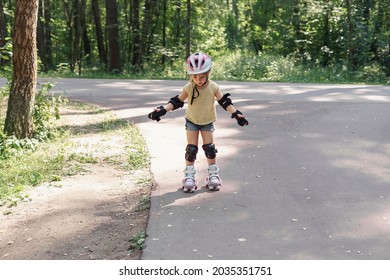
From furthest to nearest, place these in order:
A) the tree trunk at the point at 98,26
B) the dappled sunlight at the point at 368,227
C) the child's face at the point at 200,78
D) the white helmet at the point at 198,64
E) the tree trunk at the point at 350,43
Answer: the tree trunk at the point at 98,26
the tree trunk at the point at 350,43
the child's face at the point at 200,78
the white helmet at the point at 198,64
the dappled sunlight at the point at 368,227

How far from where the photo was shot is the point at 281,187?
615 cm

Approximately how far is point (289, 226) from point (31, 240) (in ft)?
8.84

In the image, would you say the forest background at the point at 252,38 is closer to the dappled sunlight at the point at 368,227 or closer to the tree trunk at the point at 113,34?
the tree trunk at the point at 113,34

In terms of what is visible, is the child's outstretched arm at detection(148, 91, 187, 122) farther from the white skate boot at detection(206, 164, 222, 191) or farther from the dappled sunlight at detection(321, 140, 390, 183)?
the dappled sunlight at detection(321, 140, 390, 183)

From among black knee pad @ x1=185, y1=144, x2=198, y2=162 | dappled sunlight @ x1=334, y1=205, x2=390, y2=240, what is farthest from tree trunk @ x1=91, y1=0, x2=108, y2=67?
dappled sunlight @ x1=334, y1=205, x2=390, y2=240

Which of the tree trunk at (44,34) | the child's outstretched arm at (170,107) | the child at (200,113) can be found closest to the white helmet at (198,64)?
the child at (200,113)

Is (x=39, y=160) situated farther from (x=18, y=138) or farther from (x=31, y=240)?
(x=31, y=240)

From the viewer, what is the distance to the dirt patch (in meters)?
4.66

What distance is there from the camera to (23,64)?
8406 mm

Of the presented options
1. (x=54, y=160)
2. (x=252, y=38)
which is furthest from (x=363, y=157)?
(x=252, y=38)

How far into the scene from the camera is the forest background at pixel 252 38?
21.7 metres

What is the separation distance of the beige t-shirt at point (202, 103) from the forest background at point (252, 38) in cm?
1335

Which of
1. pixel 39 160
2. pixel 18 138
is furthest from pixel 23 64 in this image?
pixel 39 160

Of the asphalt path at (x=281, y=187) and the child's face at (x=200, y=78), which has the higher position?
the child's face at (x=200, y=78)
